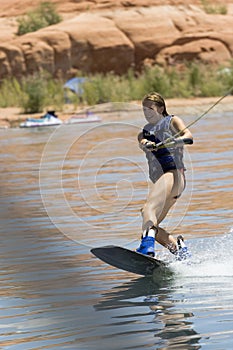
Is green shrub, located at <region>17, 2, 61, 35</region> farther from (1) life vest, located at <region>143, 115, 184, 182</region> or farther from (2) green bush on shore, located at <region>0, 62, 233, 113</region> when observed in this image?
(1) life vest, located at <region>143, 115, 184, 182</region>

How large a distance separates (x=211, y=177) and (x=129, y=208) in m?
3.25

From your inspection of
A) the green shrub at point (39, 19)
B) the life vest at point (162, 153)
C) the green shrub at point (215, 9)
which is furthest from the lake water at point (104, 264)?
the green shrub at point (215, 9)

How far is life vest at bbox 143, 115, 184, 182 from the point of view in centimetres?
930

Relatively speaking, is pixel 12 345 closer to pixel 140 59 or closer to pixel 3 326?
pixel 3 326

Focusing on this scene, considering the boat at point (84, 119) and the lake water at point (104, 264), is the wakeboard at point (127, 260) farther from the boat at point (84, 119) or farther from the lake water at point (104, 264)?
the boat at point (84, 119)

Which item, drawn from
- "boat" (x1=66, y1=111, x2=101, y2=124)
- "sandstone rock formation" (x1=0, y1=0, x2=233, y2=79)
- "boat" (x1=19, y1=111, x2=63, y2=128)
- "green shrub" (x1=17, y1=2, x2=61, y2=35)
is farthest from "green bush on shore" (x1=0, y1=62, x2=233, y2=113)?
"green shrub" (x1=17, y1=2, x2=61, y2=35)

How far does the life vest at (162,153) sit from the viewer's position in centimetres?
930

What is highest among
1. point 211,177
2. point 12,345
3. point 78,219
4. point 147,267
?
point 12,345

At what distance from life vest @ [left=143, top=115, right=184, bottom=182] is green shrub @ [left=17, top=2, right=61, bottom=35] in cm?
5040

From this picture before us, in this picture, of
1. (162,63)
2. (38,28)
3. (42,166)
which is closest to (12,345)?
(42,166)

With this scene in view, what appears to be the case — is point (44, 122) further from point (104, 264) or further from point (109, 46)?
point (104, 264)

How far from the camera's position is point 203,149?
21.9m

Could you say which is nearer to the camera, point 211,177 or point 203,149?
point 211,177

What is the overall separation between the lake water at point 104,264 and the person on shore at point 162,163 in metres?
0.38
